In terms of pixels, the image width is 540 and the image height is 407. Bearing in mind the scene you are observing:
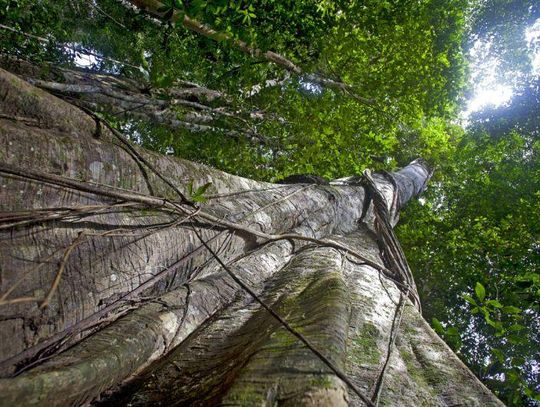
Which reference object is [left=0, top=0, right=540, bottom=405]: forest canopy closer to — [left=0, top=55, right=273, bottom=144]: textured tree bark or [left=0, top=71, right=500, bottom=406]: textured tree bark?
[left=0, top=55, right=273, bottom=144]: textured tree bark

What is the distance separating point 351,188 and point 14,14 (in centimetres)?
517

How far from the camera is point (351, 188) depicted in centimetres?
425

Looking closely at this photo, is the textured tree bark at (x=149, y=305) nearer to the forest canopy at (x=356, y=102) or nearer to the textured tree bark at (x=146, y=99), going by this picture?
the forest canopy at (x=356, y=102)

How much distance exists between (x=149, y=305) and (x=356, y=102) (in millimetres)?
5524

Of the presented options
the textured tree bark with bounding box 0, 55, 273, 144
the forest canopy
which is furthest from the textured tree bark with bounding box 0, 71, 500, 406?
the textured tree bark with bounding box 0, 55, 273, 144

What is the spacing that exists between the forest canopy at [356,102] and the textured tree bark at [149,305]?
180 cm

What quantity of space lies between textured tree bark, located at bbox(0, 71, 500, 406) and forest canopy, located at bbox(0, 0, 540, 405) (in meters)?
1.80

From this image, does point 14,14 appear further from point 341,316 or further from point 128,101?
point 341,316

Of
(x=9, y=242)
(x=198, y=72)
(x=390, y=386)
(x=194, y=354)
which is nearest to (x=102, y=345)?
(x=194, y=354)

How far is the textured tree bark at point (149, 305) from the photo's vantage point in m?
1.09

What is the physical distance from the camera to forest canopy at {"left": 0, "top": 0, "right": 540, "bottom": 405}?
188 inches

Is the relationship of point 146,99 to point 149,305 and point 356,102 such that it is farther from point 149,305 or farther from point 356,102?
point 149,305

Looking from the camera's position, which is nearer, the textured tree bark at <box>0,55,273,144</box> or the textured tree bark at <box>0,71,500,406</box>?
the textured tree bark at <box>0,71,500,406</box>

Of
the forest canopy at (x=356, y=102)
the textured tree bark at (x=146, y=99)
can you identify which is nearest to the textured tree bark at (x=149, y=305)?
the forest canopy at (x=356, y=102)
